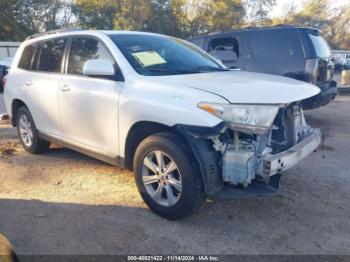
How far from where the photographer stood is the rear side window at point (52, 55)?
4.89 m

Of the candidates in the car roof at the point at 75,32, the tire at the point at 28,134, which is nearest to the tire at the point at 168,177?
the car roof at the point at 75,32

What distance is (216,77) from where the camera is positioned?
3.86 m

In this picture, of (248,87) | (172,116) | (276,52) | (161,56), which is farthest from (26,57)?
(276,52)

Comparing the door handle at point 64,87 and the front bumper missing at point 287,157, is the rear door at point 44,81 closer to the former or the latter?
the door handle at point 64,87

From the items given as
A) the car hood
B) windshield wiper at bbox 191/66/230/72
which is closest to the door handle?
the car hood

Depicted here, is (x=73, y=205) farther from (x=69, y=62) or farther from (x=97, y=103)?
(x=69, y=62)

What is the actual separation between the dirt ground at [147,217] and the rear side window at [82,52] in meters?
1.42

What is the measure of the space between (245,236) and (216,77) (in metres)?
1.61

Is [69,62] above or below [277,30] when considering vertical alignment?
below

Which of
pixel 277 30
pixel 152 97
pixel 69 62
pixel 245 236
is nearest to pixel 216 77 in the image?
pixel 152 97

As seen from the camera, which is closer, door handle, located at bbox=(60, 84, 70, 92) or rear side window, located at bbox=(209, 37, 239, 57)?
door handle, located at bbox=(60, 84, 70, 92)

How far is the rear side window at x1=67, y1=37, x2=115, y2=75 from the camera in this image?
14.0 ft

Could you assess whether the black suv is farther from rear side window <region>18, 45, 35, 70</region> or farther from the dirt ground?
rear side window <region>18, 45, 35, 70</region>

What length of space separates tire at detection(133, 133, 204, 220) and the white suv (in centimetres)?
1
